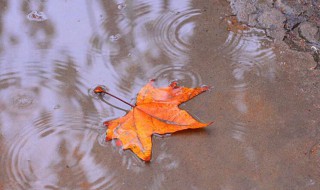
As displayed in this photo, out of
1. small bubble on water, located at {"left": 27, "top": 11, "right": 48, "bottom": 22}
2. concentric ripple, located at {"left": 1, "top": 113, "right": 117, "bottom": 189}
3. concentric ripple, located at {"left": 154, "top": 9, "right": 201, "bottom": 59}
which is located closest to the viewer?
concentric ripple, located at {"left": 1, "top": 113, "right": 117, "bottom": 189}

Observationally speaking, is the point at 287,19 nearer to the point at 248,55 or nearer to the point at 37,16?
the point at 248,55

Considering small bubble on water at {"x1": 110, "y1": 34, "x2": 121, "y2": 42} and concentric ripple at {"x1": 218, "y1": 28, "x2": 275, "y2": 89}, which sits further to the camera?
small bubble on water at {"x1": 110, "y1": 34, "x2": 121, "y2": 42}

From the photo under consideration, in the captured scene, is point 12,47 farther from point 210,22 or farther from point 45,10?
point 210,22

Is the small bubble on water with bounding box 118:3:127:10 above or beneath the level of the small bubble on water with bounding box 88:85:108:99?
above

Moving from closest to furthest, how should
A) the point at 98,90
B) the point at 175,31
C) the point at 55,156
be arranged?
the point at 55,156 → the point at 98,90 → the point at 175,31

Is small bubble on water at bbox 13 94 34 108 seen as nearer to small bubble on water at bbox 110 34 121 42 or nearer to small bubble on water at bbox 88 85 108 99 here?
small bubble on water at bbox 88 85 108 99

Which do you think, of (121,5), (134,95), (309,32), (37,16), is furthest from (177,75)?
(37,16)

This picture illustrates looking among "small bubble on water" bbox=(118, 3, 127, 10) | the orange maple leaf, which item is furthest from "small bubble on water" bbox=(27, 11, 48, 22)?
the orange maple leaf

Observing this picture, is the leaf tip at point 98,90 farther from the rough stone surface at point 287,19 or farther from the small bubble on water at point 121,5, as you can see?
the rough stone surface at point 287,19
